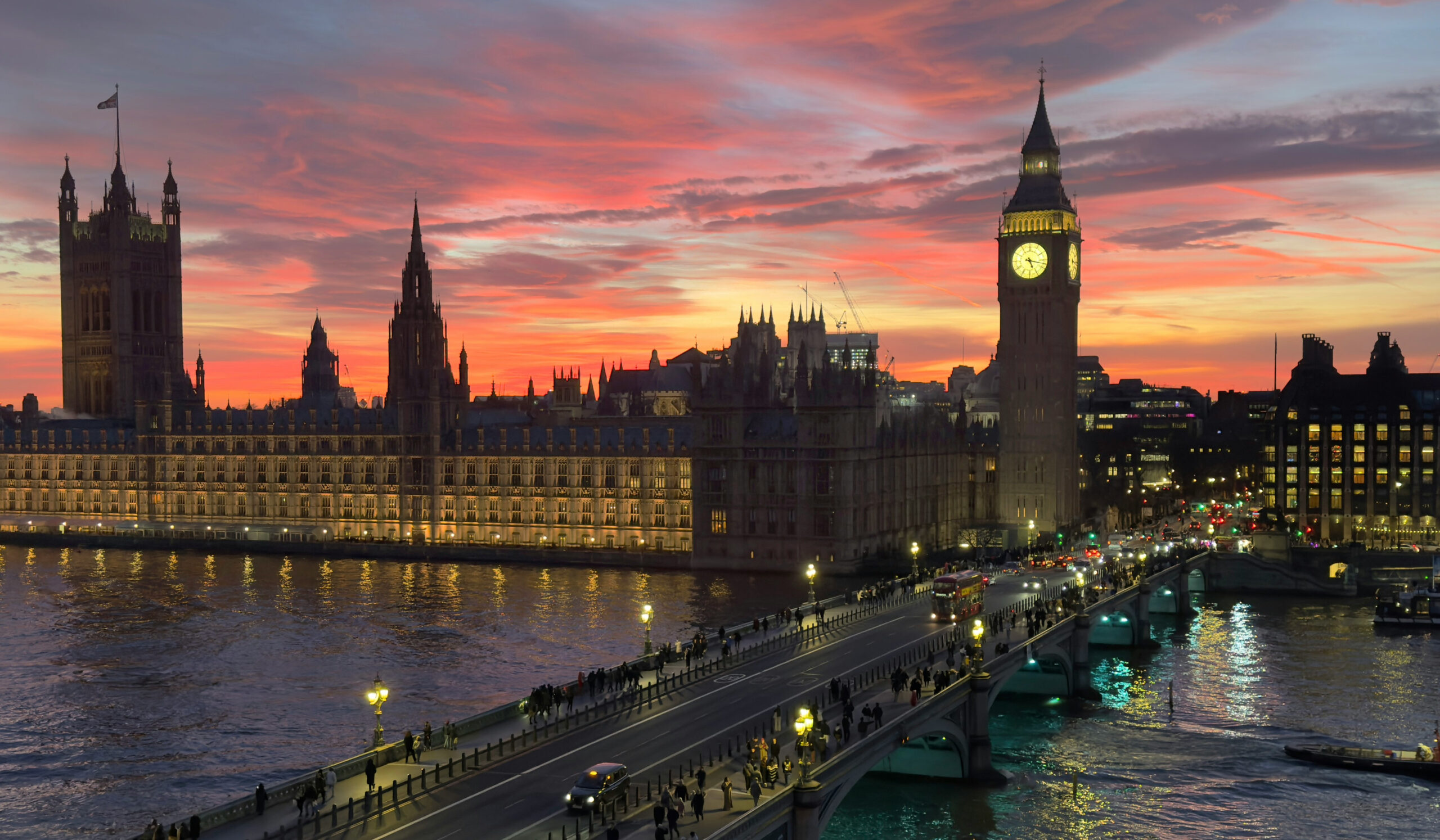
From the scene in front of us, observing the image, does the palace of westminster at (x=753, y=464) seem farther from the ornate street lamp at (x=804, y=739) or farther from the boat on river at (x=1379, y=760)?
the ornate street lamp at (x=804, y=739)

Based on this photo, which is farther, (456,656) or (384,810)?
(456,656)

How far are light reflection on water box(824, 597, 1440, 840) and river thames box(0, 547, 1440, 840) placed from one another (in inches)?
7.9

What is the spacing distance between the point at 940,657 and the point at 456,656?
130 ft

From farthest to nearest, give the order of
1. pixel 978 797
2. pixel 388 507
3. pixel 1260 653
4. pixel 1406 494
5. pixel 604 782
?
pixel 388 507
pixel 1406 494
pixel 1260 653
pixel 978 797
pixel 604 782

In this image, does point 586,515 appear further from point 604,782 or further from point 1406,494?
point 604,782

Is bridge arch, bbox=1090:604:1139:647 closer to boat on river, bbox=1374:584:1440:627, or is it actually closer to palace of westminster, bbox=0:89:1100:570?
boat on river, bbox=1374:584:1440:627

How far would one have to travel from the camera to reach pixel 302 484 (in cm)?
19875

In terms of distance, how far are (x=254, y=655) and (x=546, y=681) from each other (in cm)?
2740

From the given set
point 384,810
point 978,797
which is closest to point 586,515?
point 978,797

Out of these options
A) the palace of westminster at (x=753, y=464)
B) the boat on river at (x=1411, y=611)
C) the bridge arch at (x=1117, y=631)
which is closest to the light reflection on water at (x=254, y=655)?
the palace of westminster at (x=753, y=464)

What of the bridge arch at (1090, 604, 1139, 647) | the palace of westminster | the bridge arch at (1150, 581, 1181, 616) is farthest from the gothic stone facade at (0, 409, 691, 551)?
the bridge arch at (1090, 604, 1139, 647)

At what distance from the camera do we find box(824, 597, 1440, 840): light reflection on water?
68688 millimetres

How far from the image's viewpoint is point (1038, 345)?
17462 cm

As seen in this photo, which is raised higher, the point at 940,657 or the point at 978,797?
the point at 940,657
